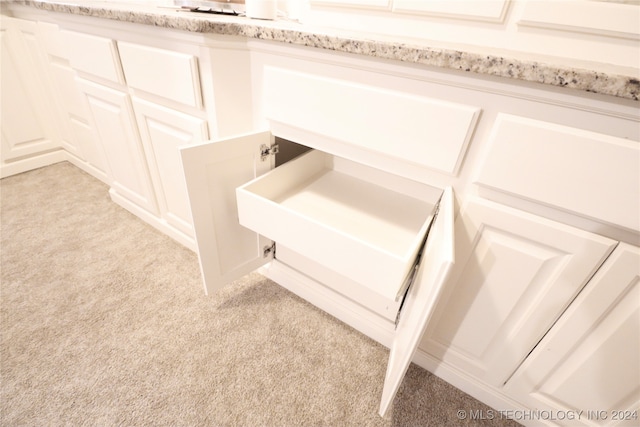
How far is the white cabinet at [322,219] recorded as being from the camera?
0.62 meters

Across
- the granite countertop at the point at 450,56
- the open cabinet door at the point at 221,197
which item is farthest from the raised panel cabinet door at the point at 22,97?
the open cabinet door at the point at 221,197

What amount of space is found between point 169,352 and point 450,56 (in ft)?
3.54

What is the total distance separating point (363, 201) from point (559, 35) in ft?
2.06

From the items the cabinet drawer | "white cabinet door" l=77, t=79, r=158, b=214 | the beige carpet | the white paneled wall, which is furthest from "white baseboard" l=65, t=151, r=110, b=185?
the white paneled wall

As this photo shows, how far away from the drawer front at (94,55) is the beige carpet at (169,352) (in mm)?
701

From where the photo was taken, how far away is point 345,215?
87 centimetres

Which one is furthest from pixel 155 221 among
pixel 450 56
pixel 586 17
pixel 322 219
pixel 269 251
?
pixel 586 17

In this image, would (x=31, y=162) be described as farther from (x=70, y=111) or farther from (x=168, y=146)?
(x=168, y=146)

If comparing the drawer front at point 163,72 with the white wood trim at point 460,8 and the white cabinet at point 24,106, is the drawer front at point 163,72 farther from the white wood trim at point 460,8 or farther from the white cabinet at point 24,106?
the white cabinet at point 24,106

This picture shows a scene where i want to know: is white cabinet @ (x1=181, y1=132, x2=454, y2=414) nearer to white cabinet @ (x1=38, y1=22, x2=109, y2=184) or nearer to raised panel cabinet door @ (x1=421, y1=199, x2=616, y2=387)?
raised panel cabinet door @ (x1=421, y1=199, x2=616, y2=387)

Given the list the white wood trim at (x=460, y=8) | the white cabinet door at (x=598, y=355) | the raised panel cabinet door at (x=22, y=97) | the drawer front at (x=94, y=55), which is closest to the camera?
the white cabinet door at (x=598, y=355)

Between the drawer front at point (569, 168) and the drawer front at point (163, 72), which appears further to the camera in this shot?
the drawer front at point (163, 72)

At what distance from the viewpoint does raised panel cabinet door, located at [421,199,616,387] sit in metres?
0.57

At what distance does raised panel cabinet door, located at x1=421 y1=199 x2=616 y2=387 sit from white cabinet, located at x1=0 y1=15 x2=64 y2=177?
2.11 m
